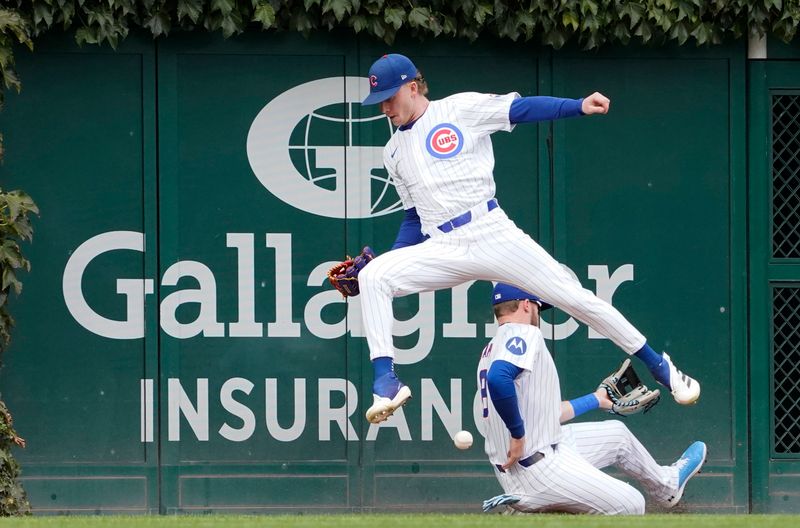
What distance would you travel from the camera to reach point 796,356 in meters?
8.82

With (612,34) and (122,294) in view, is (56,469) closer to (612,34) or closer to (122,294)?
(122,294)

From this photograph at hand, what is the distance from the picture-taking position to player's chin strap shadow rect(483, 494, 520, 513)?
23.4 ft

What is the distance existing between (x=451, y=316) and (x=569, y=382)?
2.52 feet

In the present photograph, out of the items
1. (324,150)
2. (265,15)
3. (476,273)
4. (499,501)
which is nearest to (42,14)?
(265,15)

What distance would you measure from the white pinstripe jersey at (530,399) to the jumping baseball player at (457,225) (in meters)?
0.40

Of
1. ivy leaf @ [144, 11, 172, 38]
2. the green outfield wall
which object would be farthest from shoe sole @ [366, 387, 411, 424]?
ivy leaf @ [144, 11, 172, 38]

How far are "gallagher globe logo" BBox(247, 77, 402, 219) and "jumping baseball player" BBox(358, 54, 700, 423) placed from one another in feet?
5.40

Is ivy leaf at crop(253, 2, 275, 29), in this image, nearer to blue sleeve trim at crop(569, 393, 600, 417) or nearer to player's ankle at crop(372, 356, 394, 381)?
player's ankle at crop(372, 356, 394, 381)

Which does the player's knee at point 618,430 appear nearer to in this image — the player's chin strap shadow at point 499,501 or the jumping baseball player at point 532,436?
the jumping baseball player at point 532,436

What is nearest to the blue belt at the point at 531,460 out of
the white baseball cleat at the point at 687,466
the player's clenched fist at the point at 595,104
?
the white baseball cleat at the point at 687,466

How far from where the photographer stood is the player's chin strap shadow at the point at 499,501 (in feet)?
23.4

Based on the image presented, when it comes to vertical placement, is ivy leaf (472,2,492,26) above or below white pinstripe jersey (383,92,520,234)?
above

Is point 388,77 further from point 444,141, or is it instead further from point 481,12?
point 481,12

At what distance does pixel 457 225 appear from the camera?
22.5 feet
